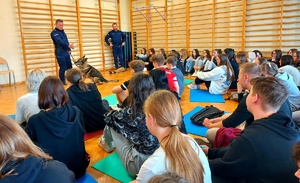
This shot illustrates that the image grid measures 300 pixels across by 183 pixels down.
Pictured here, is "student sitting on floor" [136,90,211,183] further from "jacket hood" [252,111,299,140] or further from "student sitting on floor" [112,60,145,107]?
"student sitting on floor" [112,60,145,107]

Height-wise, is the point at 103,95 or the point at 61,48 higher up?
the point at 61,48

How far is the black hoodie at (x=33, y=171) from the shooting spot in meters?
0.87

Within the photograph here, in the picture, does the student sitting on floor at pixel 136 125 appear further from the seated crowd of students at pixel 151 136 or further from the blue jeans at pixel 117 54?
the blue jeans at pixel 117 54

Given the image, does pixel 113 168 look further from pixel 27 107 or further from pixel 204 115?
pixel 204 115

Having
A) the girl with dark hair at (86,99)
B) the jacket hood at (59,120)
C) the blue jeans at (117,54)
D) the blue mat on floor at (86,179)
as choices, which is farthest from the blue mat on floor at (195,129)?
the blue jeans at (117,54)

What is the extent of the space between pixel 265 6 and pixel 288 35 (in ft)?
3.69

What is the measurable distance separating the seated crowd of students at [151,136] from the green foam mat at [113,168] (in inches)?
4.7

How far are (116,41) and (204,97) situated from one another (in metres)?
5.36

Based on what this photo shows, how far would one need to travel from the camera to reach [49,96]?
77.0 inches

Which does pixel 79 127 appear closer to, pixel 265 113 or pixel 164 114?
pixel 164 114

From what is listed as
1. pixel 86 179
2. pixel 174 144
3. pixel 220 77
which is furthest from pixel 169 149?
pixel 220 77

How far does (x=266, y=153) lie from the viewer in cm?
122

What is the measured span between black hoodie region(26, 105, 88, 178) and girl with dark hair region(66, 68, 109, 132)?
0.95 metres

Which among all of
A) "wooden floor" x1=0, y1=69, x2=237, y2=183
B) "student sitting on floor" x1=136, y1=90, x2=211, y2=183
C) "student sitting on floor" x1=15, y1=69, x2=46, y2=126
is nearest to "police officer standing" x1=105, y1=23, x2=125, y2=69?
"wooden floor" x1=0, y1=69, x2=237, y2=183
